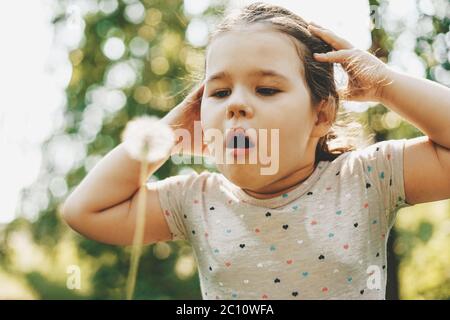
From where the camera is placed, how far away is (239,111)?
3.41 feet

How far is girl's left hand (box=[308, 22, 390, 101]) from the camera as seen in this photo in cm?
115

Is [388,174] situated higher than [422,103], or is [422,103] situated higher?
[422,103]

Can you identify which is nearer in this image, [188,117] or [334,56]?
[334,56]

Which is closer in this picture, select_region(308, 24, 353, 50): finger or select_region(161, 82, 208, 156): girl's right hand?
select_region(308, 24, 353, 50): finger

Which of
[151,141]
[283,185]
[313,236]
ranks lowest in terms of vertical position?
[313,236]

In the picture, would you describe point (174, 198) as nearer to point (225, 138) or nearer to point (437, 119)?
point (225, 138)

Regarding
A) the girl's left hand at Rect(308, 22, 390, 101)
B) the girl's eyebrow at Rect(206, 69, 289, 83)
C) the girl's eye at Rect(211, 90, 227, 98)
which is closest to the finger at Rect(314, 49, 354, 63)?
the girl's left hand at Rect(308, 22, 390, 101)

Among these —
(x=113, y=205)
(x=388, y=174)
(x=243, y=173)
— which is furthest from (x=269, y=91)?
(x=113, y=205)

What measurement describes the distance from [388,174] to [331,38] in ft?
1.08

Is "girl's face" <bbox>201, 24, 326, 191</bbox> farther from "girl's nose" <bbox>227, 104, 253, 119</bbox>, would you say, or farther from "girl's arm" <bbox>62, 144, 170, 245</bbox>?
"girl's arm" <bbox>62, 144, 170, 245</bbox>

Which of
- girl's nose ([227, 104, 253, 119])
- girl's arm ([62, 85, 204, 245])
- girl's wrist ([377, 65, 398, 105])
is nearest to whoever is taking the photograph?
girl's nose ([227, 104, 253, 119])

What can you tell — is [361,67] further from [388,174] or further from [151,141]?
[151,141]

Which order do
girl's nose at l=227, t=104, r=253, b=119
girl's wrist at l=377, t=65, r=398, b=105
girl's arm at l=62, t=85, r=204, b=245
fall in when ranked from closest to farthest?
girl's nose at l=227, t=104, r=253, b=119, girl's wrist at l=377, t=65, r=398, b=105, girl's arm at l=62, t=85, r=204, b=245

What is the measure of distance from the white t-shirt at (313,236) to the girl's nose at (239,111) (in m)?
0.20
